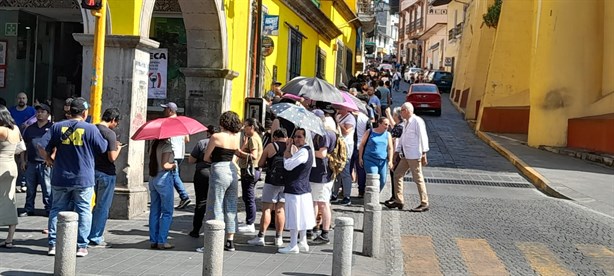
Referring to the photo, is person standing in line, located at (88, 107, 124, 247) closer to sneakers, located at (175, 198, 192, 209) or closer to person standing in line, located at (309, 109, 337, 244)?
person standing in line, located at (309, 109, 337, 244)

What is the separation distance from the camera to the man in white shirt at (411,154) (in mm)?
11648

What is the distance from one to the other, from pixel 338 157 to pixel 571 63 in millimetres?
12816

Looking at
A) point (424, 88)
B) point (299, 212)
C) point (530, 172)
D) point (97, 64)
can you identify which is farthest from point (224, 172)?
point (424, 88)

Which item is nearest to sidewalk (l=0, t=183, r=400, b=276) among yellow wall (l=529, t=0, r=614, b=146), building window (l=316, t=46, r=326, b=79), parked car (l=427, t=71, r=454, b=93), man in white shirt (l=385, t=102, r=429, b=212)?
man in white shirt (l=385, t=102, r=429, b=212)

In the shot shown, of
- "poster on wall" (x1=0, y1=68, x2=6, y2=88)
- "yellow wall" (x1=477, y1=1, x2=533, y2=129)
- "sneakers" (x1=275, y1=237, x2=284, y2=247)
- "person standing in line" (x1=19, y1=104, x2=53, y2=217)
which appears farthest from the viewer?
"yellow wall" (x1=477, y1=1, x2=533, y2=129)

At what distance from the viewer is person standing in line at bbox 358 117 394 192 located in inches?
456

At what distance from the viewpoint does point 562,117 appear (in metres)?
21.1

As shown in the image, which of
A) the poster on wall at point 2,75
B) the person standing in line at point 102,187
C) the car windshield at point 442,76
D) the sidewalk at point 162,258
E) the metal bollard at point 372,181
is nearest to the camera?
the sidewalk at point 162,258

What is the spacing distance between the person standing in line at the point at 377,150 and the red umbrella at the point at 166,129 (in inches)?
146

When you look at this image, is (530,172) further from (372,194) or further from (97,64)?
(97,64)

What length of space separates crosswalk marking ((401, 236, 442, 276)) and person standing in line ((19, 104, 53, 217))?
5041 millimetres

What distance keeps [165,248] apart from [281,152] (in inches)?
68.3

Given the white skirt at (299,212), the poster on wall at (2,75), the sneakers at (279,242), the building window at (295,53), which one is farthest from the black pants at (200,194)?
the building window at (295,53)

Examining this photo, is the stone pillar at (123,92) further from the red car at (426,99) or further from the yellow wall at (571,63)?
the red car at (426,99)
